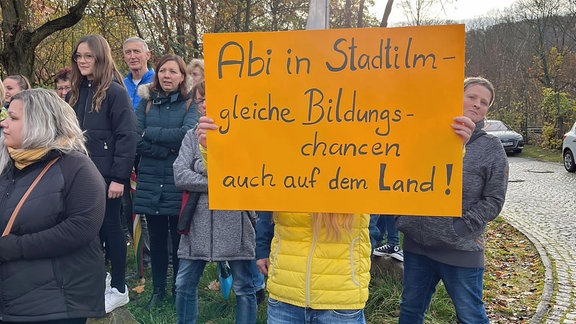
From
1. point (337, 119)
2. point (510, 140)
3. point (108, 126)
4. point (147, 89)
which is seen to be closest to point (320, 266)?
point (337, 119)

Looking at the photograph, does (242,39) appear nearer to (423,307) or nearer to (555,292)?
(423,307)

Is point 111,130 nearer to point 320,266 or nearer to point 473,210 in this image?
point 320,266

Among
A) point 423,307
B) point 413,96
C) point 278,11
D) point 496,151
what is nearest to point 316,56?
point 413,96

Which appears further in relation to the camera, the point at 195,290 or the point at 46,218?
the point at 195,290

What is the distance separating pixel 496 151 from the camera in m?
2.89

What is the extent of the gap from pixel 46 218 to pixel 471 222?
2.07 m

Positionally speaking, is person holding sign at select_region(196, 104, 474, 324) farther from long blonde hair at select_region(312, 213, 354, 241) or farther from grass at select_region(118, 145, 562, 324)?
grass at select_region(118, 145, 562, 324)

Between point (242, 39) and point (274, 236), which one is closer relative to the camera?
point (242, 39)

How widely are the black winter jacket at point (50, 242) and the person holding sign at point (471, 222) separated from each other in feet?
5.51

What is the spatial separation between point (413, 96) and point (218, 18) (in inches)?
523

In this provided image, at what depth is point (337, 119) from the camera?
228 cm

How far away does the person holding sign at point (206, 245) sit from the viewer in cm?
349

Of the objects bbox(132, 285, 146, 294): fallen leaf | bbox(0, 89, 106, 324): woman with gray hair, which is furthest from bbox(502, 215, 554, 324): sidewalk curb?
bbox(0, 89, 106, 324): woman with gray hair

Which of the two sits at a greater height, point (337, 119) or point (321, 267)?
point (337, 119)
